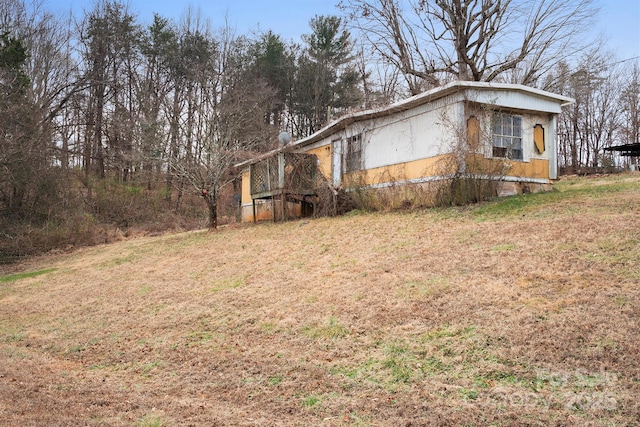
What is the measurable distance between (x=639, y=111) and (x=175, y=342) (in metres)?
32.1

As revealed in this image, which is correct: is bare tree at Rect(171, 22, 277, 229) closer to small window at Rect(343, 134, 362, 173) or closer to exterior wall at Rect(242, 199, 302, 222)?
exterior wall at Rect(242, 199, 302, 222)

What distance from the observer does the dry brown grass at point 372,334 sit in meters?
4.04

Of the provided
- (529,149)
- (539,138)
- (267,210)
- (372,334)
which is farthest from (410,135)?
(372,334)

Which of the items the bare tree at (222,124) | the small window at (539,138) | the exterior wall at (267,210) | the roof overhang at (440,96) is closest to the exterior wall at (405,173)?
the roof overhang at (440,96)

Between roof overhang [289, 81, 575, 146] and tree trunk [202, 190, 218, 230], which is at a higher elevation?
roof overhang [289, 81, 575, 146]

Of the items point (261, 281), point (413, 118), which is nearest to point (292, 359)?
point (261, 281)

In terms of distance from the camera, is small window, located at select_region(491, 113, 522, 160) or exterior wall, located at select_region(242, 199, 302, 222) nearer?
small window, located at select_region(491, 113, 522, 160)

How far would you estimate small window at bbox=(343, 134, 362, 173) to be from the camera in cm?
1578

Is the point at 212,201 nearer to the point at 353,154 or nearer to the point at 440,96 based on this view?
the point at 353,154

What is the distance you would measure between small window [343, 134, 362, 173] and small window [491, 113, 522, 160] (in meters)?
4.26

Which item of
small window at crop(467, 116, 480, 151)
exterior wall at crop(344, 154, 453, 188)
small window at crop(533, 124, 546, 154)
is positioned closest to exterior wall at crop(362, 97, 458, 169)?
exterior wall at crop(344, 154, 453, 188)

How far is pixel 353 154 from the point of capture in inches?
632

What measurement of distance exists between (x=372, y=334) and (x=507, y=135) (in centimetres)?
951

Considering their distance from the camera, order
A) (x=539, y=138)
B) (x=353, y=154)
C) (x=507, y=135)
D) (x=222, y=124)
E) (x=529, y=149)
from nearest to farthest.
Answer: (x=507, y=135) → (x=529, y=149) → (x=539, y=138) → (x=353, y=154) → (x=222, y=124)
